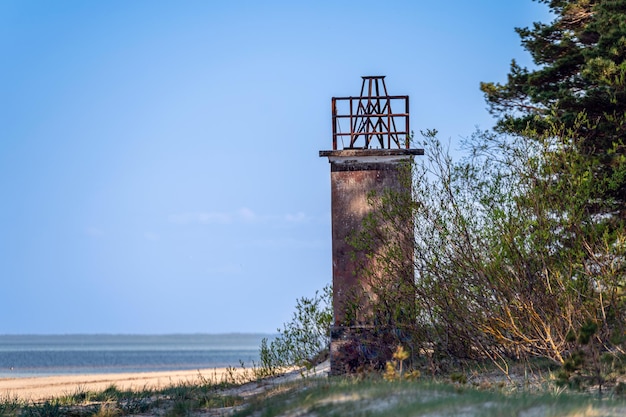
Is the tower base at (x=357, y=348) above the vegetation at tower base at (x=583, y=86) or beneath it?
beneath

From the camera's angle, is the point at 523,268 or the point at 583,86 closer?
the point at 523,268

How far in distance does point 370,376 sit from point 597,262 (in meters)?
5.25

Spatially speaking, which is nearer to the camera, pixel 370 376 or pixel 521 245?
pixel 370 376

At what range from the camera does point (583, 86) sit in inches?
858

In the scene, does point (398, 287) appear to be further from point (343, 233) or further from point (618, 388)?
point (618, 388)

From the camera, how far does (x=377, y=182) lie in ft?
65.7

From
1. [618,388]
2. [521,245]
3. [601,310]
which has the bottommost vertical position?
[618,388]

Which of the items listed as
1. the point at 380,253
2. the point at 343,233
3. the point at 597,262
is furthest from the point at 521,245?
the point at 343,233

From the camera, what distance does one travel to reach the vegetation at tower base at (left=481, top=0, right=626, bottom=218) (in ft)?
63.2

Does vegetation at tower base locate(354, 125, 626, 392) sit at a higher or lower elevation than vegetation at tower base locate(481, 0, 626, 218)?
lower

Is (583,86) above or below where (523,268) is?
above

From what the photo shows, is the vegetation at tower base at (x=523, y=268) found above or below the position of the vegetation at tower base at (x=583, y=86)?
below

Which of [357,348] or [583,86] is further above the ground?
[583,86]

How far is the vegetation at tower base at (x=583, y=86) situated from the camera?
19.3 m
